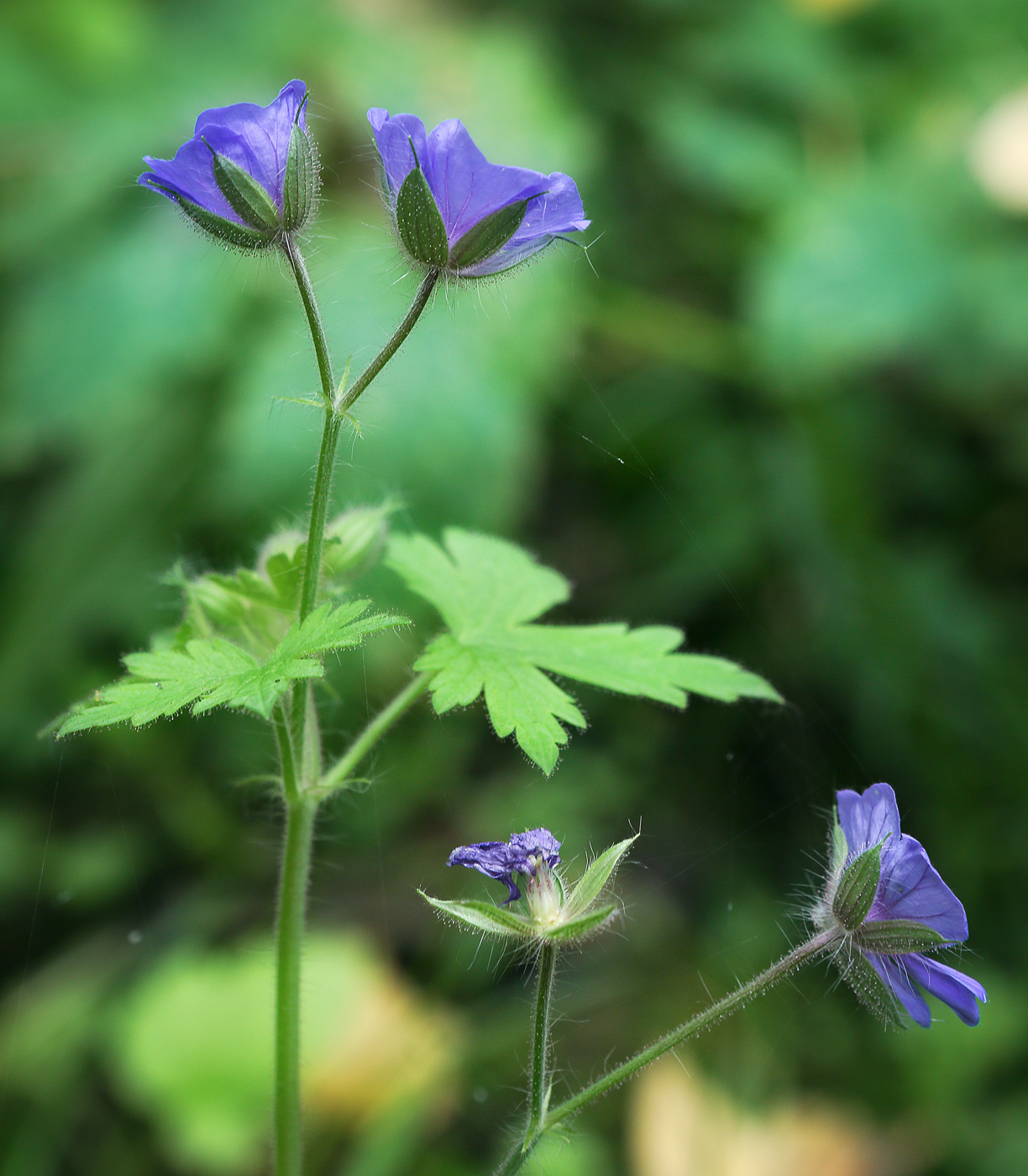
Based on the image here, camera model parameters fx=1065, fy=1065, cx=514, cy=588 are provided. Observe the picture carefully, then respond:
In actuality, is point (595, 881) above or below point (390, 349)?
below

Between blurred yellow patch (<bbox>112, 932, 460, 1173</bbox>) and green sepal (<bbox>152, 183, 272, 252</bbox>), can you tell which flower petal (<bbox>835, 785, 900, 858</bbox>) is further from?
blurred yellow patch (<bbox>112, 932, 460, 1173</bbox>)

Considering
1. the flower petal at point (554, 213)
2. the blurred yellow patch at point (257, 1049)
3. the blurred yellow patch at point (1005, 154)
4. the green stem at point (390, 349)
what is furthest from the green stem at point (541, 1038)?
the blurred yellow patch at point (1005, 154)

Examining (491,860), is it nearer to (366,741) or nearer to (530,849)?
(530,849)

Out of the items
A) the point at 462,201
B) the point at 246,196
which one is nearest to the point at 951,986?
the point at 462,201

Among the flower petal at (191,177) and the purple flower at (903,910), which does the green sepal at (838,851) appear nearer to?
the purple flower at (903,910)

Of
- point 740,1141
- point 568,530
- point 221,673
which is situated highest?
point 221,673

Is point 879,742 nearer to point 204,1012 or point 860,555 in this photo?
point 860,555
